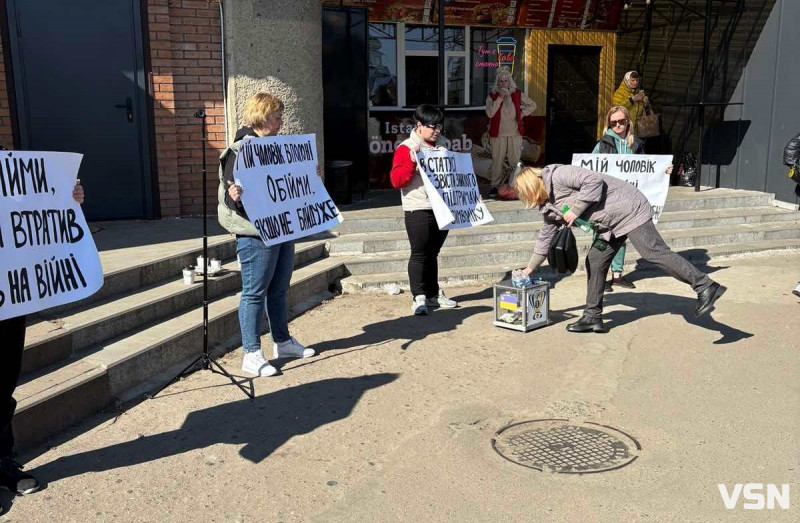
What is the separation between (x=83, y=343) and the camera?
5.28 metres

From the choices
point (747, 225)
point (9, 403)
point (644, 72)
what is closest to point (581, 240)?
point (747, 225)

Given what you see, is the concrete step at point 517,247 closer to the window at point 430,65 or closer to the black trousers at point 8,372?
the black trousers at point 8,372

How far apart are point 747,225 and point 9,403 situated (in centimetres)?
999

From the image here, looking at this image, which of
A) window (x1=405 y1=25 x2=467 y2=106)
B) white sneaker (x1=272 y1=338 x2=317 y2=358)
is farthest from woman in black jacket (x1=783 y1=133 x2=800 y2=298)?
window (x1=405 y1=25 x2=467 y2=106)

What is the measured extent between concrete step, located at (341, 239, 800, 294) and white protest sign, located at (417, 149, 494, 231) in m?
1.22

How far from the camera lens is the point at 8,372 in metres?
3.78

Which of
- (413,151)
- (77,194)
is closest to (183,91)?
(413,151)

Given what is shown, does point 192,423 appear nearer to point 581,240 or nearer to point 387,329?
point 387,329

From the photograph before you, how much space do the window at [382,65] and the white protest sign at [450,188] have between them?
613cm

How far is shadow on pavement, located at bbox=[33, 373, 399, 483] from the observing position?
417cm

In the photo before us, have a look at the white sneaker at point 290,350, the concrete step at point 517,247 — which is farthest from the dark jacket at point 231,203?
the concrete step at point 517,247

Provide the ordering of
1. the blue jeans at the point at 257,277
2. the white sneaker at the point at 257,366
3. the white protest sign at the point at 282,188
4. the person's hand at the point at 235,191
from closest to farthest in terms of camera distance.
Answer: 1. the person's hand at the point at 235,191
2. the white protest sign at the point at 282,188
3. the blue jeans at the point at 257,277
4. the white sneaker at the point at 257,366

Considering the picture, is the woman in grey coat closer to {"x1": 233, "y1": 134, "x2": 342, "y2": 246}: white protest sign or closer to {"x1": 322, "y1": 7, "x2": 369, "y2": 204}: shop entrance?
{"x1": 233, "y1": 134, "x2": 342, "y2": 246}: white protest sign

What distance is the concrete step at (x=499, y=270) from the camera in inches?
316
